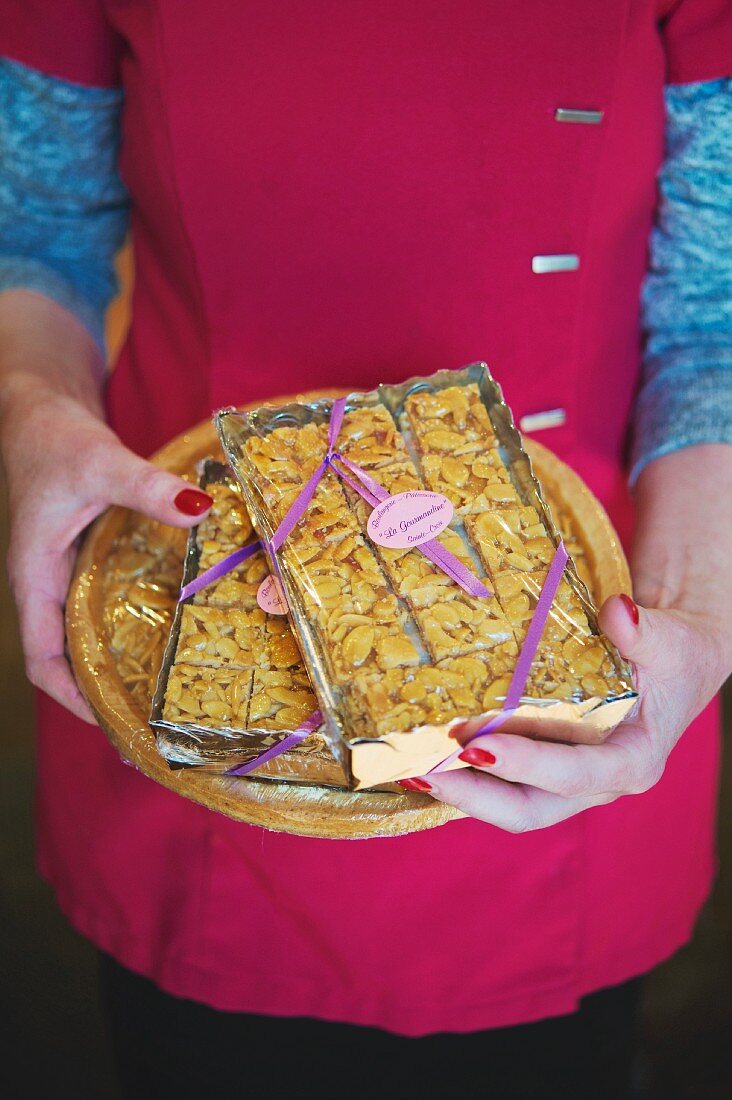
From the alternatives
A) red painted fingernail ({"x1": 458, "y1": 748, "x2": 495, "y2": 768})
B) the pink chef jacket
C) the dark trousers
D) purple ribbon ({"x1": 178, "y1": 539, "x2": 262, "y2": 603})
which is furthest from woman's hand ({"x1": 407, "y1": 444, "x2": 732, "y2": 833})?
the dark trousers

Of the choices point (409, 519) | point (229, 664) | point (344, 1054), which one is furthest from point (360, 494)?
point (344, 1054)

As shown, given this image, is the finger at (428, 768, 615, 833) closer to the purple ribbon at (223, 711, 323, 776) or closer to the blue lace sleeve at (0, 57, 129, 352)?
the purple ribbon at (223, 711, 323, 776)

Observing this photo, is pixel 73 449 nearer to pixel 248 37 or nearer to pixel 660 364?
pixel 248 37

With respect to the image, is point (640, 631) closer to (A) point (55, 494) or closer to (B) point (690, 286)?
(B) point (690, 286)

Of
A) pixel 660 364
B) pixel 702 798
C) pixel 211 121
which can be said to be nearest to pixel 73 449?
pixel 211 121

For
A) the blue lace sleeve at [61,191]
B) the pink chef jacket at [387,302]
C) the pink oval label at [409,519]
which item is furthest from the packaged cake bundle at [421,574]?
the blue lace sleeve at [61,191]

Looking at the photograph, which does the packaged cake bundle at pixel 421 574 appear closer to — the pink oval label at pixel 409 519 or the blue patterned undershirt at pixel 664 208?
the pink oval label at pixel 409 519
